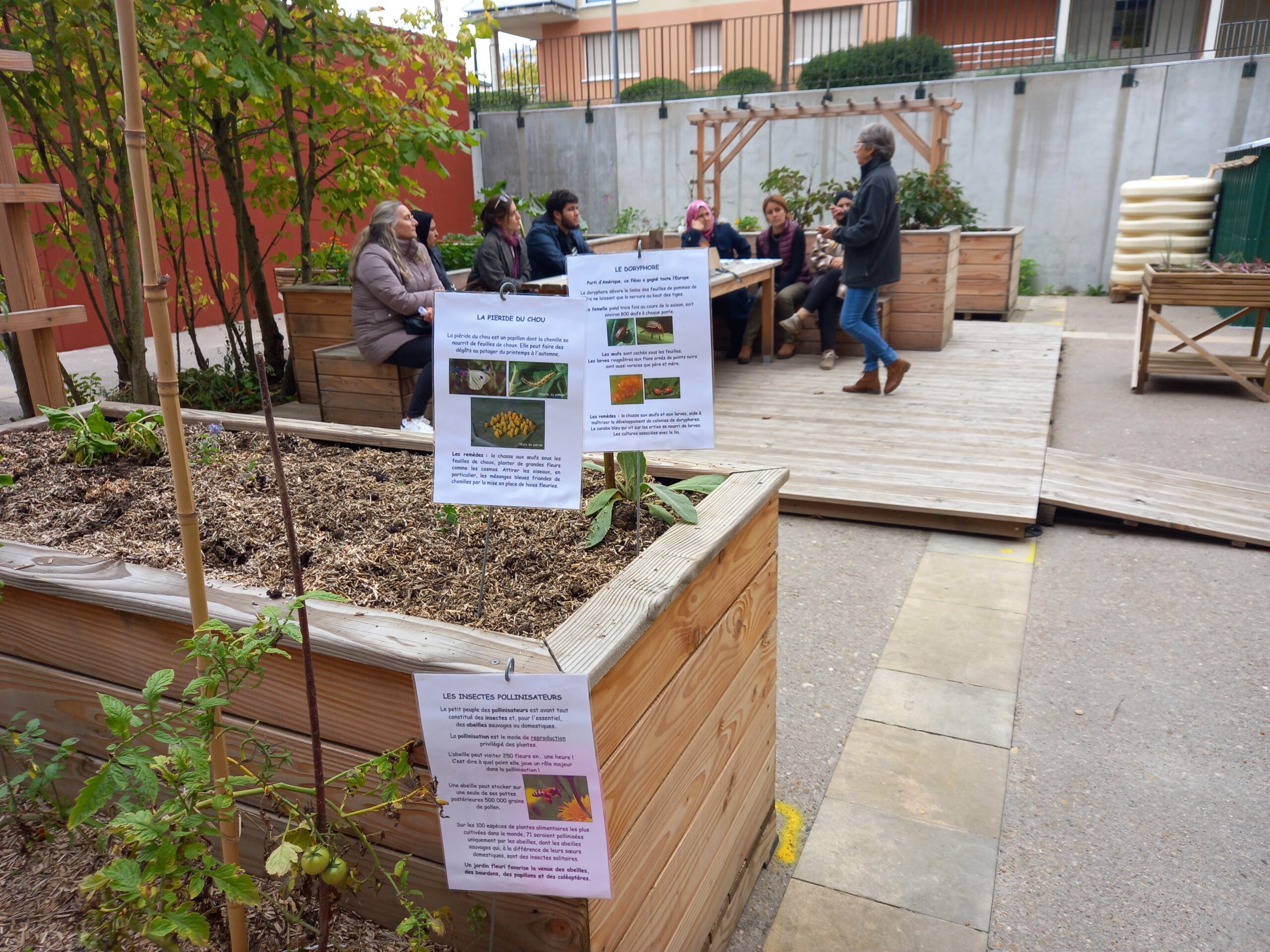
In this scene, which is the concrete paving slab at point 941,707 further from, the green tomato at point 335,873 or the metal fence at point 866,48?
the metal fence at point 866,48

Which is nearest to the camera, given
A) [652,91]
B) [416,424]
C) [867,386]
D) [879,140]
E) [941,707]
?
[941,707]

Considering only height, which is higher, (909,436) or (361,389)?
(361,389)

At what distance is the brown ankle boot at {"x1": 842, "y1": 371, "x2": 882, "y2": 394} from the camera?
21.4 feet

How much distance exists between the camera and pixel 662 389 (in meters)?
1.77

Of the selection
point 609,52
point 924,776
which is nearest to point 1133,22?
point 609,52

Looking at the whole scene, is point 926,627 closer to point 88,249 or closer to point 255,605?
point 255,605

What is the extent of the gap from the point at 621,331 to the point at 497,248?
465 centimetres

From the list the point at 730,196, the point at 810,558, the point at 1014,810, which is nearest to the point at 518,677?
the point at 1014,810

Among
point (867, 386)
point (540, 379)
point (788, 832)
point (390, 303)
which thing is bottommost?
point (788, 832)

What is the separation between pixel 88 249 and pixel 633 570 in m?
5.50

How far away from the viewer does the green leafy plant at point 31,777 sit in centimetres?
156

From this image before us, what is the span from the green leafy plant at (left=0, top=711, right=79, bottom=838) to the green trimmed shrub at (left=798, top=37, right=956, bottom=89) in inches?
576

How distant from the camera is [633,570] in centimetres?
158

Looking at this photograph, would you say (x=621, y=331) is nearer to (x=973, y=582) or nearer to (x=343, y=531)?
(x=343, y=531)
